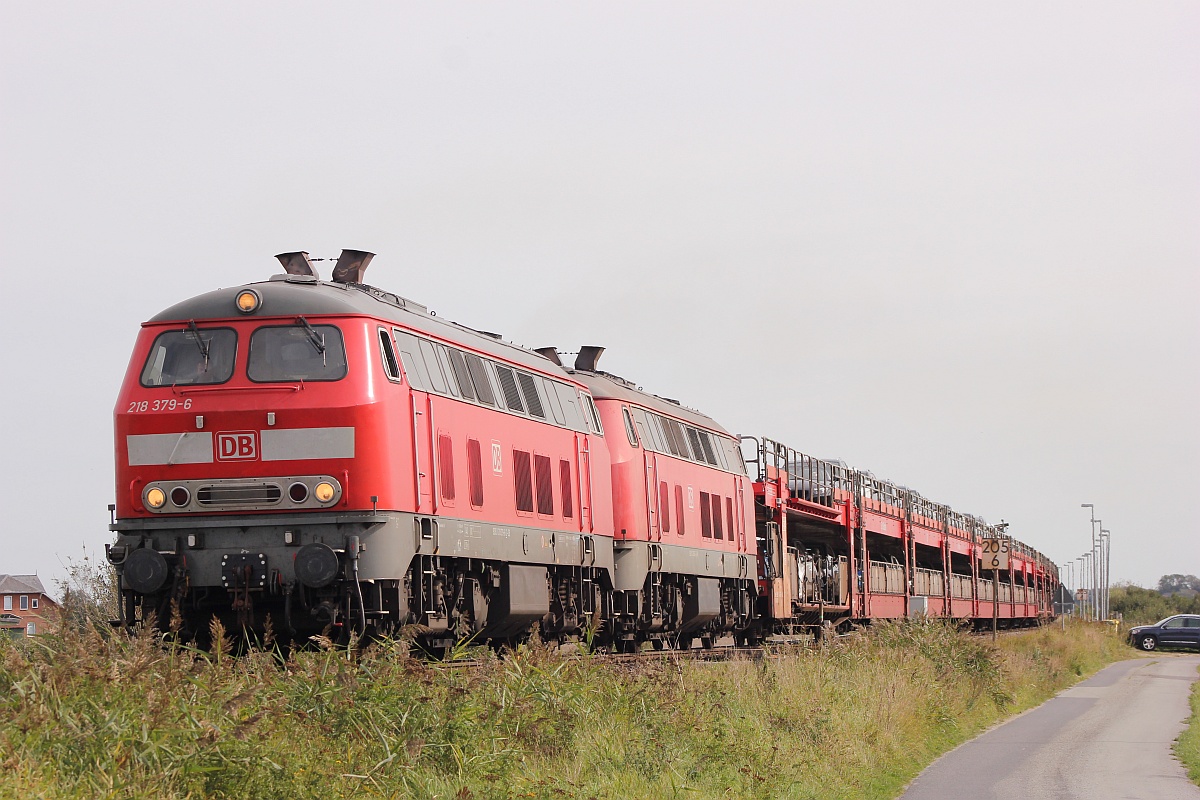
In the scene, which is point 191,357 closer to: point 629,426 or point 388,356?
point 388,356

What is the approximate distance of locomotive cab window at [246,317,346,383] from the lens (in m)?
14.5

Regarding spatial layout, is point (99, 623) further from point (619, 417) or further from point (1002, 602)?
point (1002, 602)

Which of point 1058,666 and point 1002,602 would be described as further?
point 1002,602

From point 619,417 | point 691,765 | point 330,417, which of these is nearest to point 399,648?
point 691,765

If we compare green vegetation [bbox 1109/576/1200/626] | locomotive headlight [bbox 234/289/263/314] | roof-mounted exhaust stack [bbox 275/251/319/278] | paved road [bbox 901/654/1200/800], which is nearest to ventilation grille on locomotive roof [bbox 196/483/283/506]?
locomotive headlight [bbox 234/289/263/314]

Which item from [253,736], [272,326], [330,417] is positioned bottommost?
[253,736]

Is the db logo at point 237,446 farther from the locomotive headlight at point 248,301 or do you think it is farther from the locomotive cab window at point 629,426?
the locomotive cab window at point 629,426

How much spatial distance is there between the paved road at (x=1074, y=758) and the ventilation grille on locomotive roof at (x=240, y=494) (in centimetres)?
654

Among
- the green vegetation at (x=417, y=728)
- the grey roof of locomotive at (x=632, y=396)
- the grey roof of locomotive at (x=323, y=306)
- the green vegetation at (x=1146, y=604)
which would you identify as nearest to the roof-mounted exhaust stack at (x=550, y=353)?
the grey roof of locomotive at (x=632, y=396)

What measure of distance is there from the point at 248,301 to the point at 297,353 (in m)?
0.79

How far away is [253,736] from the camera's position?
834 centimetres

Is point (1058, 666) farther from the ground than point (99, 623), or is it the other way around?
point (99, 623)

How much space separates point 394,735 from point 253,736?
1.45 meters

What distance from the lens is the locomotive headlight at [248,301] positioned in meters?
14.8
